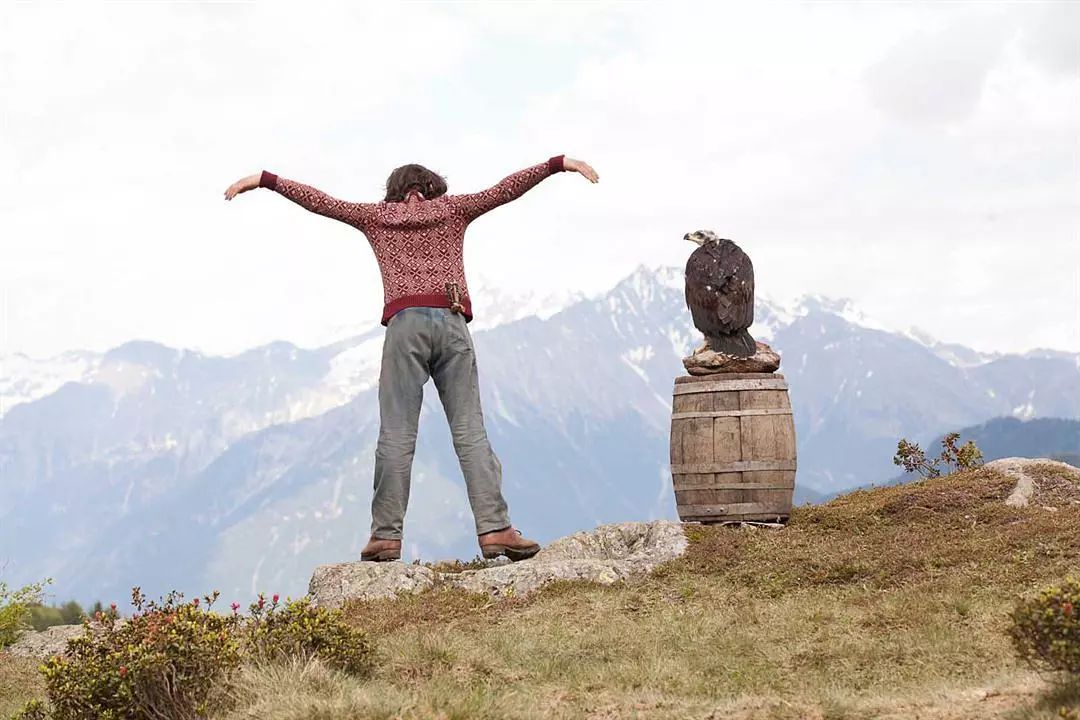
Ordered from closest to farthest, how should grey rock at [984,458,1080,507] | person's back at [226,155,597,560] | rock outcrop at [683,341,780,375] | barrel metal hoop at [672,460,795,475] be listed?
person's back at [226,155,597,560], barrel metal hoop at [672,460,795,475], rock outcrop at [683,341,780,375], grey rock at [984,458,1080,507]

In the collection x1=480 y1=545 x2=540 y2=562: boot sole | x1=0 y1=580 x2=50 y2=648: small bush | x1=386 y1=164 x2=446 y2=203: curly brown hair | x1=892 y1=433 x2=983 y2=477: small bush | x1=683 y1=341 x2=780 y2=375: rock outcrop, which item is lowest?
x1=0 y1=580 x2=50 y2=648: small bush

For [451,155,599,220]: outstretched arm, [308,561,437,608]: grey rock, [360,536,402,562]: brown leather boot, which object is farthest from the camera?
[360,536,402,562]: brown leather boot

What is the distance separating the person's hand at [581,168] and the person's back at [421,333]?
15cm

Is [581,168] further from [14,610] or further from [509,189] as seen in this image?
[14,610]

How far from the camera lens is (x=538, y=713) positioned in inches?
325

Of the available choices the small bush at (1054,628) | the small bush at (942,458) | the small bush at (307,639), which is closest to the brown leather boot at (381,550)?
the small bush at (307,639)

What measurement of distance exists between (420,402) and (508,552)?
84.5 inches

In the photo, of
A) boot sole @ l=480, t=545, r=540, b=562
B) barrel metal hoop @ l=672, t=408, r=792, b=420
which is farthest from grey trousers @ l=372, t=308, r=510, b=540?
barrel metal hoop @ l=672, t=408, r=792, b=420

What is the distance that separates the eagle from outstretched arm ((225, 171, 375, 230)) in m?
4.92

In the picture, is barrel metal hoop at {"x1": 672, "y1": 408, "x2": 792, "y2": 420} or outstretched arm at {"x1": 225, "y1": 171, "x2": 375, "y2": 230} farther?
barrel metal hoop at {"x1": 672, "y1": 408, "x2": 792, "y2": 420}

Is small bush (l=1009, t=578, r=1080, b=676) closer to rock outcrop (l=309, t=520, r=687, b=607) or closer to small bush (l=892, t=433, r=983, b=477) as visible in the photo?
rock outcrop (l=309, t=520, r=687, b=607)

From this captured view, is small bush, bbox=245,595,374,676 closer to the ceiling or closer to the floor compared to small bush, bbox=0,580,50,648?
closer to the ceiling

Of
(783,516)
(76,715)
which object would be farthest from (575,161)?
(76,715)

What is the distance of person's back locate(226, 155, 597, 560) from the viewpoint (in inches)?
567
